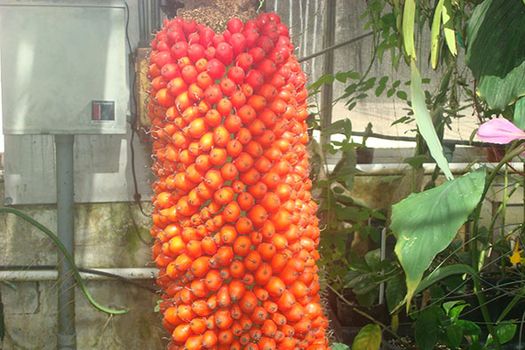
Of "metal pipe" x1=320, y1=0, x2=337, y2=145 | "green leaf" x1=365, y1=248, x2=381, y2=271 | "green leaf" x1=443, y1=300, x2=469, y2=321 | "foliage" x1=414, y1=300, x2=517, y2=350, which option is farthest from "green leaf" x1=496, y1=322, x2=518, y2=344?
"metal pipe" x1=320, y1=0, x2=337, y2=145

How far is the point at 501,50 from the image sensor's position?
3.13 ft

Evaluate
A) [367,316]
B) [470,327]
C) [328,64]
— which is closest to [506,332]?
[470,327]

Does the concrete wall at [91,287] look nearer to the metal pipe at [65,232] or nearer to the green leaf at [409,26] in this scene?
the metal pipe at [65,232]

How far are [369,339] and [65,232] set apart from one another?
73cm

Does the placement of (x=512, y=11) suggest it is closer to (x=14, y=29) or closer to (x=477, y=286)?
(x=477, y=286)

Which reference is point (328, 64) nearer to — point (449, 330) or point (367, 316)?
point (367, 316)

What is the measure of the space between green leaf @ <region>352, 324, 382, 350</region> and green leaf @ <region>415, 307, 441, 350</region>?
0.10 m

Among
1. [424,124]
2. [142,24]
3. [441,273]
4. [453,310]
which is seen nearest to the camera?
[424,124]

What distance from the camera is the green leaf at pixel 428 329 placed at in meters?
1.33

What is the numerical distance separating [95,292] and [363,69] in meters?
0.91

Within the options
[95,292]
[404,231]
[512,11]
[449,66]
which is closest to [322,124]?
[449,66]

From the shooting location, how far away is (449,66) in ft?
4.42

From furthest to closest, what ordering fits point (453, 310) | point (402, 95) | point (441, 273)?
point (402, 95) < point (453, 310) < point (441, 273)

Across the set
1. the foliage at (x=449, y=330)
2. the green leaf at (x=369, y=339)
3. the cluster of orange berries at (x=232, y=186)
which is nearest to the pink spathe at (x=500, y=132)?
the cluster of orange berries at (x=232, y=186)
